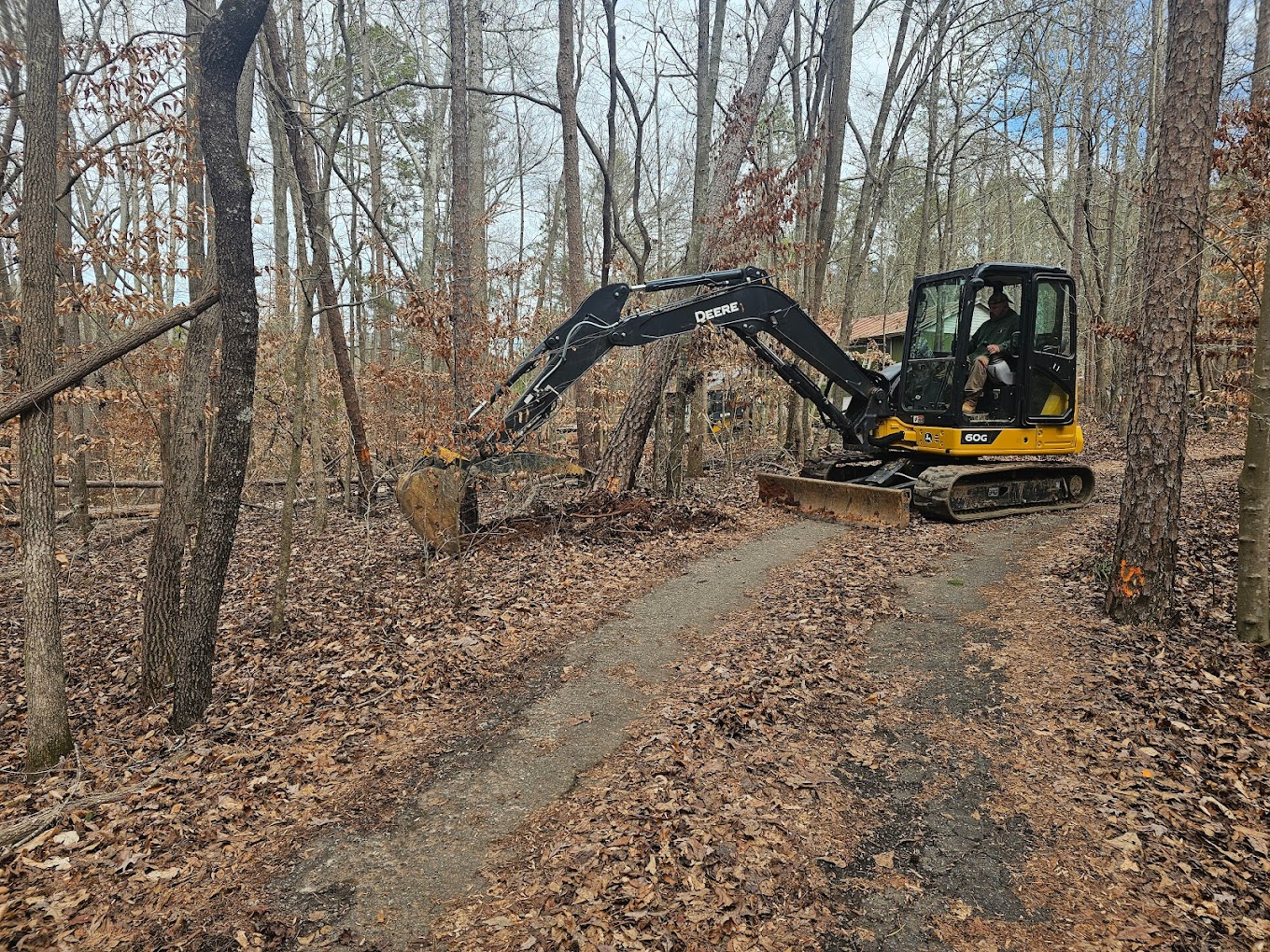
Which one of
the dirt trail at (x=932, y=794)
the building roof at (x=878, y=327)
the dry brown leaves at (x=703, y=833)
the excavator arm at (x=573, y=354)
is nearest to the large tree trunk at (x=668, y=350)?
the excavator arm at (x=573, y=354)

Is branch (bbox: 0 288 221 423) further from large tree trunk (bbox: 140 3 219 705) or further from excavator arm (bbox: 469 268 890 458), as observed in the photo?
excavator arm (bbox: 469 268 890 458)

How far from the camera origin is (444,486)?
736cm

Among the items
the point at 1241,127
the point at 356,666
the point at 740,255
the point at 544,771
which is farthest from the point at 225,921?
the point at 1241,127

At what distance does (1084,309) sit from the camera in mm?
24203

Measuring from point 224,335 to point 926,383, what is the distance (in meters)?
8.22

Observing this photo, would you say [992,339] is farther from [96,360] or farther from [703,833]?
[96,360]

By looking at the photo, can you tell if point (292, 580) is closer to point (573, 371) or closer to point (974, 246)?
point (573, 371)

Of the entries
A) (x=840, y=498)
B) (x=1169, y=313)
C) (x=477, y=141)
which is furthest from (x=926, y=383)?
(x=477, y=141)

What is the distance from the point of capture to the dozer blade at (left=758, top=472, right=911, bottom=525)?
9.25m

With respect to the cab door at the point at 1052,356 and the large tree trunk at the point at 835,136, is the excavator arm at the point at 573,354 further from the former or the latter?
the large tree trunk at the point at 835,136

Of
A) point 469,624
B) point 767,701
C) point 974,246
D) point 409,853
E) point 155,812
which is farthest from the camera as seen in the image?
point 974,246

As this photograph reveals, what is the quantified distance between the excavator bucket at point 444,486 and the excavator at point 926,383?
0.80ft

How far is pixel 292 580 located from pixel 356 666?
3124mm

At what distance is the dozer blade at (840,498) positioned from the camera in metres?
9.25
